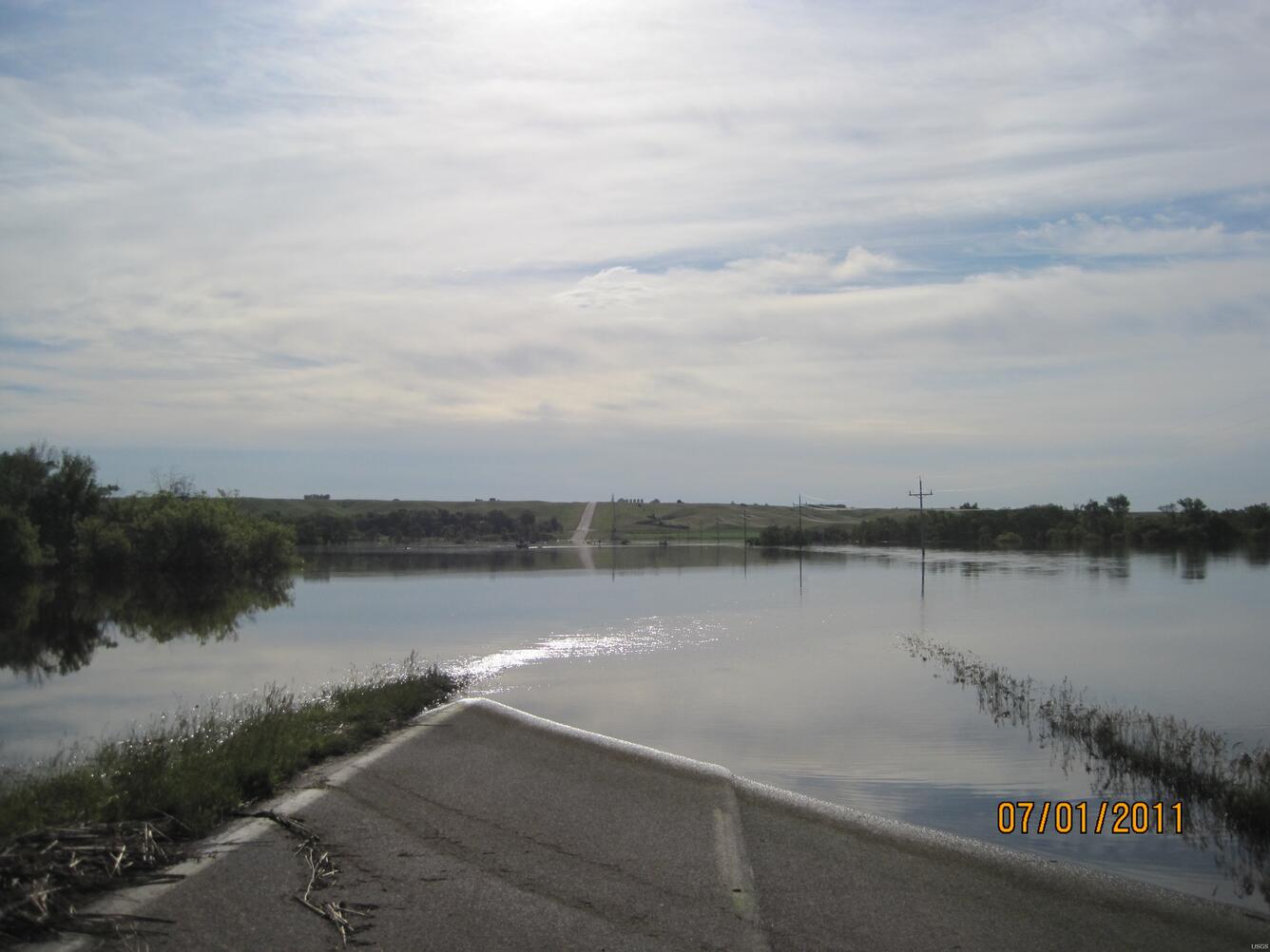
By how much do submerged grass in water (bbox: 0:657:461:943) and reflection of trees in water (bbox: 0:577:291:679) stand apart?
1367cm

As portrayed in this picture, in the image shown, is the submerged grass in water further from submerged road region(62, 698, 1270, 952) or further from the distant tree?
the distant tree

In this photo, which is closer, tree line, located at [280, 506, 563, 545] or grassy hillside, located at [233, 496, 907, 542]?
tree line, located at [280, 506, 563, 545]

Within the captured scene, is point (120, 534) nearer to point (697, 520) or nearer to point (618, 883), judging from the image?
point (618, 883)

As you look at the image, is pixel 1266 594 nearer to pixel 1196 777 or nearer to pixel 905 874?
pixel 1196 777

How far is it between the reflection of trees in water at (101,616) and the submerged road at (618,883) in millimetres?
17278

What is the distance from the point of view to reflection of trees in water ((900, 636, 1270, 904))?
30.5 feet

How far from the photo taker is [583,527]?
15625cm

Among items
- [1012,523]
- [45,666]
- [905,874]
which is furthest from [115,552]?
[1012,523]

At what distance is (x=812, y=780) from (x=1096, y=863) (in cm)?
340

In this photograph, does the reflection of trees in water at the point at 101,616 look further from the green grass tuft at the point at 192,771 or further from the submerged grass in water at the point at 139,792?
the submerged grass in water at the point at 139,792

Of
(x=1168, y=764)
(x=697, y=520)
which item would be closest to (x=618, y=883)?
(x=1168, y=764)
